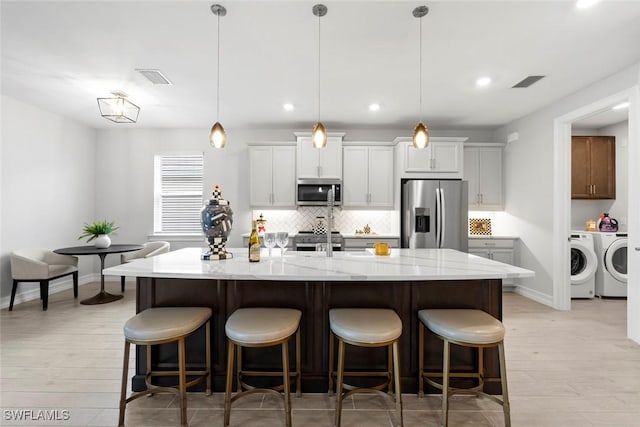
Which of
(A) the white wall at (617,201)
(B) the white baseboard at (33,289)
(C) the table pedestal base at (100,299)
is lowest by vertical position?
(C) the table pedestal base at (100,299)

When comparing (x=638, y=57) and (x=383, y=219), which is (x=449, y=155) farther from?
(x=638, y=57)

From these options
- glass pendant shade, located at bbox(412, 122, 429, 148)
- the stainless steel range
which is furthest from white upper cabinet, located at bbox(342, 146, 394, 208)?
glass pendant shade, located at bbox(412, 122, 429, 148)

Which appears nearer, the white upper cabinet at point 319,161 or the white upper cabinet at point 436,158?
the white upper cabinet at point 436,158

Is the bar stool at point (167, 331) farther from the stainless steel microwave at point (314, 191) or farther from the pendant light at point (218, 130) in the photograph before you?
the stainless steel microwave at point (314, 191)

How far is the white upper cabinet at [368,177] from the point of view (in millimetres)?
5129

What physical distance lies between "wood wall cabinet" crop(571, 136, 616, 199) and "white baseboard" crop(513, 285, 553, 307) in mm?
1756

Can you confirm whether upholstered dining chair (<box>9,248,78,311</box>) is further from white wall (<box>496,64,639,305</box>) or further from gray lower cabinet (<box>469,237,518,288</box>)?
white wall (<box>496,64,639,305</box>)

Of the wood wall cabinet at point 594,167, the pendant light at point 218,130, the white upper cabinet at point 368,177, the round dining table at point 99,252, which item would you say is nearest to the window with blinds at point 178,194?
the round dining table at point 99,252

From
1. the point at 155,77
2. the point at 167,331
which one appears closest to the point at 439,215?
the point at 167,331

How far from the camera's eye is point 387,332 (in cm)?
173

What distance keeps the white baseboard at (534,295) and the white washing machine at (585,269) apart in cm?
59

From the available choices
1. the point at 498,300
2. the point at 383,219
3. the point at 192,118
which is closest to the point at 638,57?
the point at 498,300

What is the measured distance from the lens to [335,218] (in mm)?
5434

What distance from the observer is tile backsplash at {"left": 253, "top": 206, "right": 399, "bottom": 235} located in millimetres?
5418
